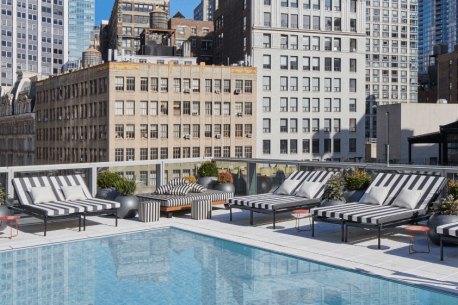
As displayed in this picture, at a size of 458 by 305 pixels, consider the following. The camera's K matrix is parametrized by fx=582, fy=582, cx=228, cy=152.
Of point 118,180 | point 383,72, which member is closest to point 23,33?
point 383,72

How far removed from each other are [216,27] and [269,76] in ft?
80.3

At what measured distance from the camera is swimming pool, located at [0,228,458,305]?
33.2 ft

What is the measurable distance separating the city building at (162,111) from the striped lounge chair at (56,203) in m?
63.1

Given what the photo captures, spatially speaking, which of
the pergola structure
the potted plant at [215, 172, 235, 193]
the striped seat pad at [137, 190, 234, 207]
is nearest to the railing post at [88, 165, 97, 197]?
the striped seat pad at [137, 190, 234, 207]

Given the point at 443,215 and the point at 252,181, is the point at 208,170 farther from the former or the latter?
the point at 443,215

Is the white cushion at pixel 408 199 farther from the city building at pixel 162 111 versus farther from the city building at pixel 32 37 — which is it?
the city building at pixel 32 37

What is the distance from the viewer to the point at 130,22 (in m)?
129

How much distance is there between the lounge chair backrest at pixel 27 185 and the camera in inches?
643

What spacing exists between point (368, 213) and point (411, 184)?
2.04 meters

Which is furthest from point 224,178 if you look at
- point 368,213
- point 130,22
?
point 130,22

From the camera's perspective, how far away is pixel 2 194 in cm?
1603

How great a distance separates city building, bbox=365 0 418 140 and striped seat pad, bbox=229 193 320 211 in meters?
136

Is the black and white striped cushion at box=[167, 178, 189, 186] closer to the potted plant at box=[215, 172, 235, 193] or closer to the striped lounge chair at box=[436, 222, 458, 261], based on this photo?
the potted plant at box=[215, 172, 235, 193]

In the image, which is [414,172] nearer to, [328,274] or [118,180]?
[328,274]
